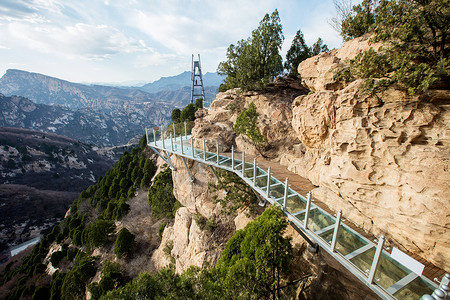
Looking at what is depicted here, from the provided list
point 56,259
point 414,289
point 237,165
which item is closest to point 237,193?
point 237,165

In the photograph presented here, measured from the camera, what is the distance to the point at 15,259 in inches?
1582

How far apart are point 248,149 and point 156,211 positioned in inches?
599

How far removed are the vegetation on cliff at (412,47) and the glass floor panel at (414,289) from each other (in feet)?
15.9

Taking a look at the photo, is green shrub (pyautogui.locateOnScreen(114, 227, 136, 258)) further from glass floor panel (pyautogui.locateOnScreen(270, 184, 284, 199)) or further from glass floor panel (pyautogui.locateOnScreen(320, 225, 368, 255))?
glass floor panel (pyautogui.locateOnScreen(320, 225, 368, 255))

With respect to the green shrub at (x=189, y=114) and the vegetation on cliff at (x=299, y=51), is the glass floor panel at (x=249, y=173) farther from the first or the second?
the green shrub at (x=189, y=114)

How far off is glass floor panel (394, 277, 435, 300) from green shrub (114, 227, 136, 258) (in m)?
22.2

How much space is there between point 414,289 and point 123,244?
74.0 feet

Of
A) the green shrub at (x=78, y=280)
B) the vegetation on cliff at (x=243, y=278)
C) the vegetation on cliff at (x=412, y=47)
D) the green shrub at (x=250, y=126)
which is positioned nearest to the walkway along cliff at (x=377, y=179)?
the vegetation on cliff at (x=412, y=47)

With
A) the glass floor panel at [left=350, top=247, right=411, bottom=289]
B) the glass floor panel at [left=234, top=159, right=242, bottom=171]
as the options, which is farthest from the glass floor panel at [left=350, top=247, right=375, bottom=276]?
the glass floor panel at [left=234, top=159, right=242, bottom=171]

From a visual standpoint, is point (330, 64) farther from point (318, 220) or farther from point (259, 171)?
point (318, 220)

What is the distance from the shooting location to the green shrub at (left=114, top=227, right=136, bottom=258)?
20.0m

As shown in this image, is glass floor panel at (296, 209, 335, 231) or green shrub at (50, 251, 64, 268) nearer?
glass floor panel at (296, 209, 335, 231)

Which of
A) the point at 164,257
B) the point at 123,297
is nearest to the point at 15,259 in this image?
the point at 164,257

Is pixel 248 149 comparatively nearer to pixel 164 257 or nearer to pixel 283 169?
pixel 283 169
